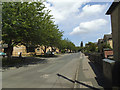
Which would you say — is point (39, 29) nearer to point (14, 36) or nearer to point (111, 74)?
point (14, 36)

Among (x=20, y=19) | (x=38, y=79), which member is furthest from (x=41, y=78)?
(x=20, y=19)

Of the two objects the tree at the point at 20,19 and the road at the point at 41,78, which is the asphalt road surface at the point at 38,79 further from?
the tree at the point at 20,19

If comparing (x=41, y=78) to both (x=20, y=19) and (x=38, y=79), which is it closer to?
(x=38, y=79)

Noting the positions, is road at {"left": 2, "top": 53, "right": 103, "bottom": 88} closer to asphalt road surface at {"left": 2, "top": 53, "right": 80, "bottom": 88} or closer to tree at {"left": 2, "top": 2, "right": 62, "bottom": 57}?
asphalt road surface at {"left": 2, "top": 53, "right": 80, "bottom": 88}

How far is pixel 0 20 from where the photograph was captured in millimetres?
11602

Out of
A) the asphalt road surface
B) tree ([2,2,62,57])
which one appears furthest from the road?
tree ([2,2,62,57])

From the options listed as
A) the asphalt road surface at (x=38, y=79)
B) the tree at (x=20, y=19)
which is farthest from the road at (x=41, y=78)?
the tree at (x=20, y=19)

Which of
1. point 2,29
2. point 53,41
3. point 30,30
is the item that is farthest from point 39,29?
point 53,41

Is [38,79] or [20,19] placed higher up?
[20,19]

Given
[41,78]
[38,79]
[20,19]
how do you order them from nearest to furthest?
[38,79], [41,78], [20,19]

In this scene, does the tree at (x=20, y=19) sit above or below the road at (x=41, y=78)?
above

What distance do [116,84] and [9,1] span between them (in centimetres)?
1282

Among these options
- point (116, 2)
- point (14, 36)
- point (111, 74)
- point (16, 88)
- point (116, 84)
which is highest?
point (116, 2)

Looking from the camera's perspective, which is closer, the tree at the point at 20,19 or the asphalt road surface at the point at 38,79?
the asphalt road surface at the point at 38,79
